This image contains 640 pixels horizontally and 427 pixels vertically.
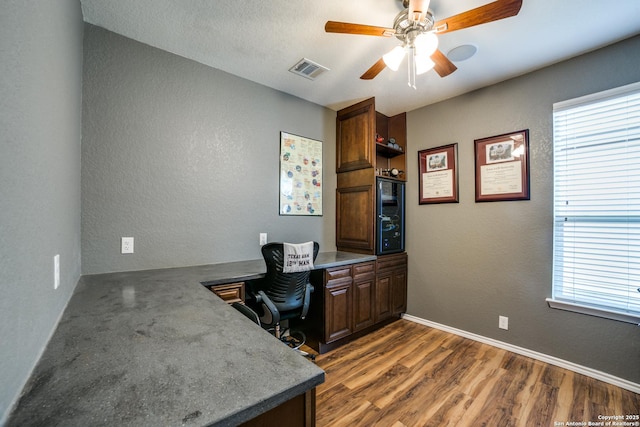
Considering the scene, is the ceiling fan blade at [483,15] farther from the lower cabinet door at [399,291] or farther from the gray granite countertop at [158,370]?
the lower cabinet door at [399,291]

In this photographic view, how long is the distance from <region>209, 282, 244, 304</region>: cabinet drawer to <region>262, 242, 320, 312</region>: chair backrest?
0.73 feet

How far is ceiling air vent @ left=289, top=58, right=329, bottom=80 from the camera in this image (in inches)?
91.4

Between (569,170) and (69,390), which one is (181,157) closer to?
(69,390)

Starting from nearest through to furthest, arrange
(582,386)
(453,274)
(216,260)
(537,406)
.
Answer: (537,406) < (582,386) < (216,260) < (453,274)

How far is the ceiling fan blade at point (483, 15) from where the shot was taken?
1.29 metres

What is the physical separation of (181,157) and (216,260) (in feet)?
3.13

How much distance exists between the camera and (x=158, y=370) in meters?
0.69

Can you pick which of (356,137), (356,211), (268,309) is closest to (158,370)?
(268,309)

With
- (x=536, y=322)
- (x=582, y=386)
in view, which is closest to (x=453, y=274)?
(x=536, y=322)

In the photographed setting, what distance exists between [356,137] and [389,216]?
102 centimetres

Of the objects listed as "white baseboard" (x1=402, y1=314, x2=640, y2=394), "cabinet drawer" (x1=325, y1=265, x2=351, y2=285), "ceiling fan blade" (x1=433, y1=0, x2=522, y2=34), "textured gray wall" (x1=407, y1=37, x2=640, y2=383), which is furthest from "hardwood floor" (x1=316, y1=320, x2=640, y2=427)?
"ceiling fan blade" (x1=433, y1=0, x2=522, y2=34)

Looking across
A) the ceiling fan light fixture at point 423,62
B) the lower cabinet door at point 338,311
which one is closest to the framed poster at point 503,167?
the ceiling fan light fixture at point 423,62

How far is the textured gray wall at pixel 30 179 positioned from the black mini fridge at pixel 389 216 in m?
2.55

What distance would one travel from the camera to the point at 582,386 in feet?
6.43
